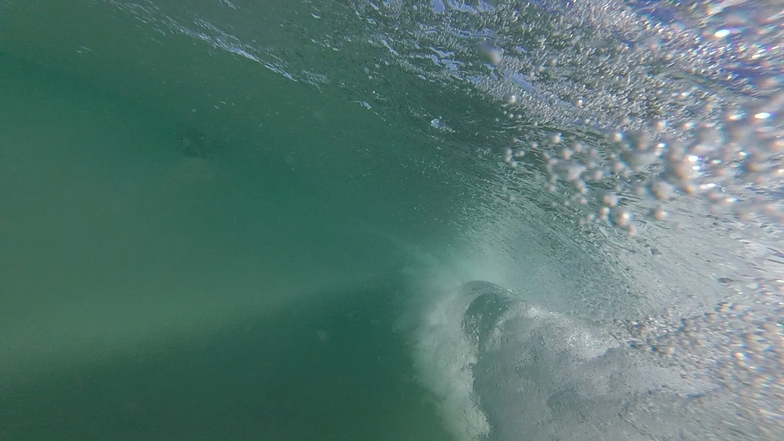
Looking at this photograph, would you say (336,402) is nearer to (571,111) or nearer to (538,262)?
(538,262)

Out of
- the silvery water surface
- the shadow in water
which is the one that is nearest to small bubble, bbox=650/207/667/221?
the silvery water surface

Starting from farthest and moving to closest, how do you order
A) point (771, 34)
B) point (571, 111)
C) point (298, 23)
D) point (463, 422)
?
point (463, 422)
point (298, 23)
point (571, 111)
point (771, 34)

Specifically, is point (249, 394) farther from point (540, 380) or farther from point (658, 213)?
point (658, 213)

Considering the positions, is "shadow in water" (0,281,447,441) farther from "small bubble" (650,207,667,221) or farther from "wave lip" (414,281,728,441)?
"small bubble" (650,207,667,221)

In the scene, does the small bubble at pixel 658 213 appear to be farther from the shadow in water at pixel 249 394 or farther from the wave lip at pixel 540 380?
the shadow in water at pixel 249 394

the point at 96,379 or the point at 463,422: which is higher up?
the point at 463,422

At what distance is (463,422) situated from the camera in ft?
38.6

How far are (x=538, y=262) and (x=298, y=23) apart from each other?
35.0ft

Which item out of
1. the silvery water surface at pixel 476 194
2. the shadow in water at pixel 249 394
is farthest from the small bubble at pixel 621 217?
the shadow in water at pixel 249 394

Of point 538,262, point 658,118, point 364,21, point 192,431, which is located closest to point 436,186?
point 538,262

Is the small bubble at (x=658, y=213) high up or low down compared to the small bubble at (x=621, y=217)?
up

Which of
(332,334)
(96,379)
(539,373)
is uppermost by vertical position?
(539,373)

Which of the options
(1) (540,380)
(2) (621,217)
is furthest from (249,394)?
(2) (621,217)

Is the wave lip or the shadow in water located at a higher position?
the wave lip
